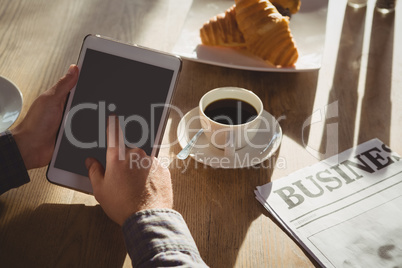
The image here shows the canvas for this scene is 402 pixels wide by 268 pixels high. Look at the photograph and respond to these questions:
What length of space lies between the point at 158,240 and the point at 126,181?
0.12m

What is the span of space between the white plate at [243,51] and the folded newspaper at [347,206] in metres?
0.26

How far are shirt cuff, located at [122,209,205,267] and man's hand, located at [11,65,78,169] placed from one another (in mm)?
253

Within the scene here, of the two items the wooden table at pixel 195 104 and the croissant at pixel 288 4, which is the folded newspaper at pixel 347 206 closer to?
the wooden table at pixel 195 104

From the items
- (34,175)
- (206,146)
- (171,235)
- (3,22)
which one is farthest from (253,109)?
(3,22)

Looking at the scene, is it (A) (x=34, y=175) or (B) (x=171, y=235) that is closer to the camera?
(B) (x=171, y=235)

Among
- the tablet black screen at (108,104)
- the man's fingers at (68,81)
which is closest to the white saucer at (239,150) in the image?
the tablet black screen at (108,104)

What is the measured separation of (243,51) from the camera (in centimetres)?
98

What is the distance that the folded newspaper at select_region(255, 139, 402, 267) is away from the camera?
25.3 inches

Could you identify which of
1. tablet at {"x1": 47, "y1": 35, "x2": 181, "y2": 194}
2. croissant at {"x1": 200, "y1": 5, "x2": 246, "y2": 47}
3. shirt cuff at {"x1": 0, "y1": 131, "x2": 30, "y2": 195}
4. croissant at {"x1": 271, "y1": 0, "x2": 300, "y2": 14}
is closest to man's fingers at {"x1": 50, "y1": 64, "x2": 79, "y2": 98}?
tablet at {"x1": 47, "y1": 35, "x2": 181, "y2": 194}

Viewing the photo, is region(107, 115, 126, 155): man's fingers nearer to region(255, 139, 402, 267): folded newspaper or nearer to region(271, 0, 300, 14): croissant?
region(255, 139, 402, 267): folded newspaper

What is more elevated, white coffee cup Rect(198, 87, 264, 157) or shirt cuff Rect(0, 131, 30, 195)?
white coffee cup Rect(198, 87, 264, 157)

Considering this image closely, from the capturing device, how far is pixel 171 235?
0.60 metres

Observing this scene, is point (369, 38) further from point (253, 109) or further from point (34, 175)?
point (34, 175)

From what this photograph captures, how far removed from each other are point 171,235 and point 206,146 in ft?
0.77
